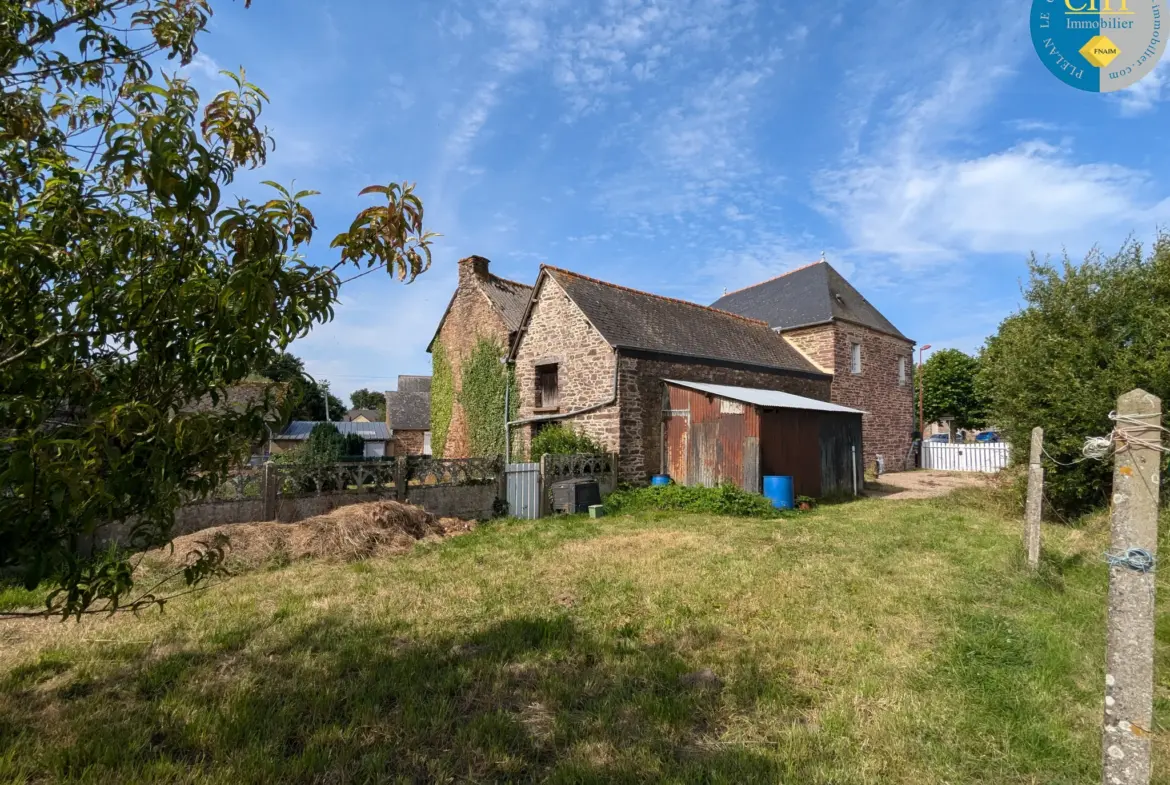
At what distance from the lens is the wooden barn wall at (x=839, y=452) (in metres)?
15.5

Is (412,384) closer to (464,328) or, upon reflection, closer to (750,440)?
(464,328)

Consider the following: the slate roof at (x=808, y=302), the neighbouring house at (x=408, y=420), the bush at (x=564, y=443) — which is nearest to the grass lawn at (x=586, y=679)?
the bush at (x=564, y=443)

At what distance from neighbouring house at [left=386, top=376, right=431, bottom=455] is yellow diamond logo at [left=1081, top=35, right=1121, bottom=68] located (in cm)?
3589

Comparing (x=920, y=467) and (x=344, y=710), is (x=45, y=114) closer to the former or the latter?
(x=344, y=710)

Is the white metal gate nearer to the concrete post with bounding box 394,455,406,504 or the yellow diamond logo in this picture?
the concrete post with bounding box 394,455,406,504

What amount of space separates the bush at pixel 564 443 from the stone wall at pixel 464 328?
15.8 ft

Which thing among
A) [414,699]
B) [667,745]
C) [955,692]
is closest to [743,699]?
[667,745]

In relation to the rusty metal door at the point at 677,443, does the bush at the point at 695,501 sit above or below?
below

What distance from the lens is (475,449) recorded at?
18.6 metres

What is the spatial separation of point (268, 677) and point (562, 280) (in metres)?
13.2

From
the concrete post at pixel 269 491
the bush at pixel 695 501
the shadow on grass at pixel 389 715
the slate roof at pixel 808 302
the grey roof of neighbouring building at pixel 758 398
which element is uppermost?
the slate roof at pixel 808 302

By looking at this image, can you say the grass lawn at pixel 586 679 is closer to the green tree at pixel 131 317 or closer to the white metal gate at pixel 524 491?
the green tree at pixel 131 317

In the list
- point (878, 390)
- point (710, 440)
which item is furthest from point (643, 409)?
point (878, 390)

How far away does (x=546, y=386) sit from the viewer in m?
17.1
